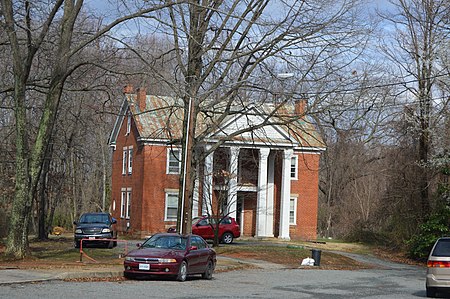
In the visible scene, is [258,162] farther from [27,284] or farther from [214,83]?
[27,284]

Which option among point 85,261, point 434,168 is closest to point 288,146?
point 434,168

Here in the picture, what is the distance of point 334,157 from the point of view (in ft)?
237

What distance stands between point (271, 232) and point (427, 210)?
1252 cm

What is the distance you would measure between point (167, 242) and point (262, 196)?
98.8 ft

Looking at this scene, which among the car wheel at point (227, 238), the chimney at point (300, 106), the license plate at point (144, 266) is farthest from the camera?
the car wheel at point (227, 238)

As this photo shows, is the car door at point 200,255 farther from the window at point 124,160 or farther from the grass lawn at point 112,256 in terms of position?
the window at point 124,160

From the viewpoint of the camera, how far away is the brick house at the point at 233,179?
50.1 m

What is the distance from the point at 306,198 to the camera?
5550 centimetres

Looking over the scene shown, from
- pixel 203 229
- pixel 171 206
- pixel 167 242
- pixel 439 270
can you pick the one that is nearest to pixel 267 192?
pixel 171 206

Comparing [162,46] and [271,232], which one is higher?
[162,46]

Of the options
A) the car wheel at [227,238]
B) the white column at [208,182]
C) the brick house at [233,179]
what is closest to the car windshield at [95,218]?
the white column at [208,182]

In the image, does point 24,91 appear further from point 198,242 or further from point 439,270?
point 439,270

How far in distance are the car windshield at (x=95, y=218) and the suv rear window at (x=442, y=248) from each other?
20.9 m

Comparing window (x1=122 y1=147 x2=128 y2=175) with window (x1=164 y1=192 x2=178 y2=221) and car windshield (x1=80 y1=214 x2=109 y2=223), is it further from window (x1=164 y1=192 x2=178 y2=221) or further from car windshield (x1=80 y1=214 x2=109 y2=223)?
car windshield (x1=80 y1=214 x2=109 y2=223)
